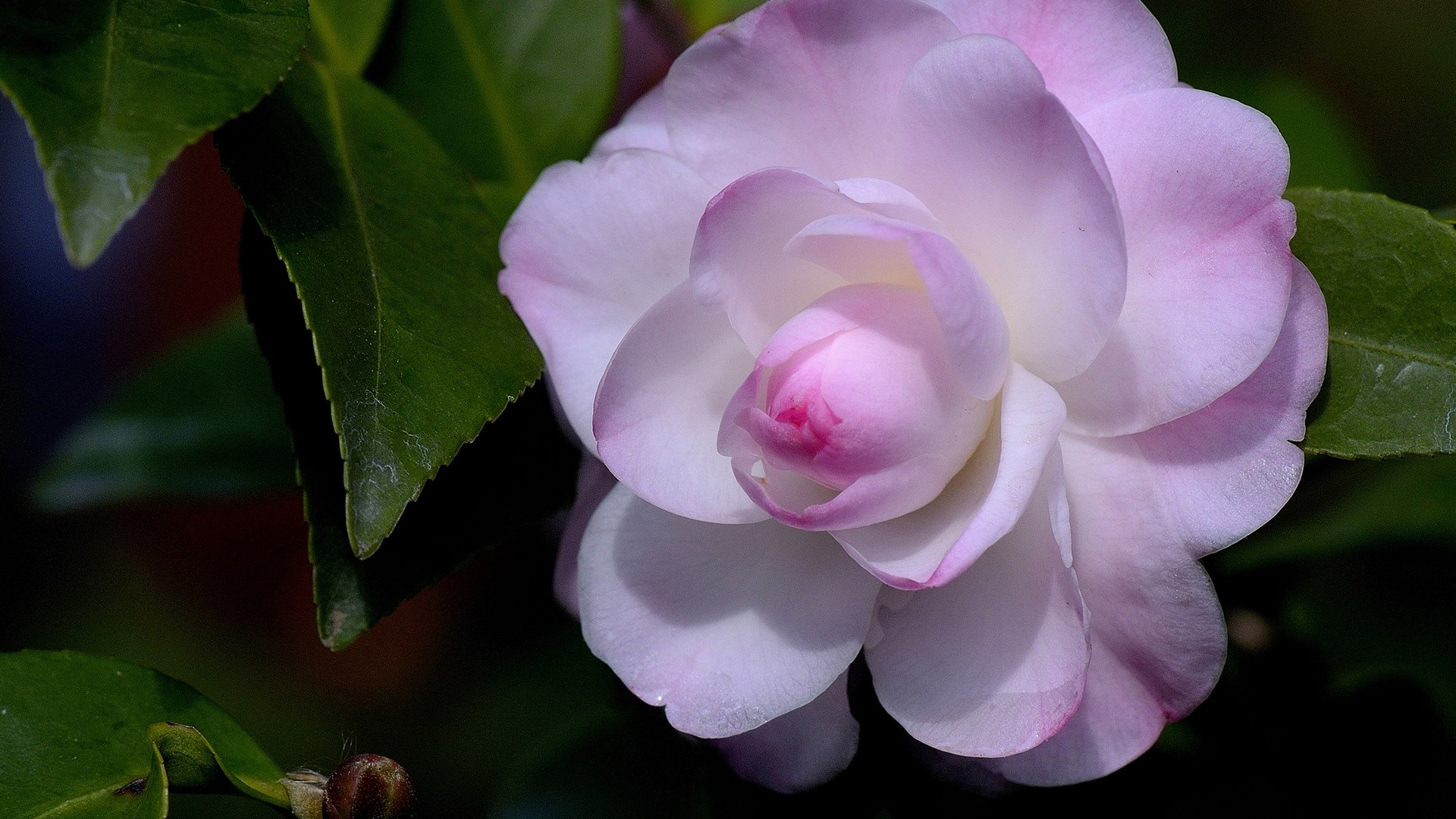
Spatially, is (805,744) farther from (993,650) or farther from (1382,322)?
Answer: (1382,322)

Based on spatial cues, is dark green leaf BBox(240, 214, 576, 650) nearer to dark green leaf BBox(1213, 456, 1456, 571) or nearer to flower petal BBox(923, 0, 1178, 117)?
flower petal BBox(923, 0, 1178, 117)

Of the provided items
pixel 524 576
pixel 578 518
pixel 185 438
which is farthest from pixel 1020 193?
pixel 524 576

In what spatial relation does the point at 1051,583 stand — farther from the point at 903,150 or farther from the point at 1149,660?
the point at 903,150

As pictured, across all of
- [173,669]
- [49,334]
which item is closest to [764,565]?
[173,669]

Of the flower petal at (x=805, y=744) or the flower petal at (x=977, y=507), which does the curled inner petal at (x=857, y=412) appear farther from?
the flower petal at (x=805, y=744)

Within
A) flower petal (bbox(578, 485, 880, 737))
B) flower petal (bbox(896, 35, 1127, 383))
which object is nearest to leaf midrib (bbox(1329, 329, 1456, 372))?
flower petal (bbox(896, 35, 1127, 383))

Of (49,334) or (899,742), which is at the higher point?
(899,742)
